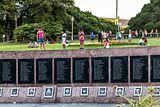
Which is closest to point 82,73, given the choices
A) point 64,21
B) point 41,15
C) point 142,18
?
point 41,15

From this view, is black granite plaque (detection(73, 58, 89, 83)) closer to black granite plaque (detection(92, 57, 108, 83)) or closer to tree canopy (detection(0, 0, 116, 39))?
black granite plaque (detection(92, 57, 108, 83))

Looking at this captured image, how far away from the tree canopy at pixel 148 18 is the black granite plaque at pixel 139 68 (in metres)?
53.4

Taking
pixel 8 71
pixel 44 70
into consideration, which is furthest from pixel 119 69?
pixel 8 71

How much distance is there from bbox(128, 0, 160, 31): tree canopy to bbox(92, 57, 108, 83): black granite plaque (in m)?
53.4

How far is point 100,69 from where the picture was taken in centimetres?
1778

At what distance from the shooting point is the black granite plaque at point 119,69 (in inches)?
691

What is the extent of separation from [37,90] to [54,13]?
41.6 meters

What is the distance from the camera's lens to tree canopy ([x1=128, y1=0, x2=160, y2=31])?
72.6m

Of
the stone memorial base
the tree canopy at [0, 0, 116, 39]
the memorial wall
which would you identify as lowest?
the stone memorial base

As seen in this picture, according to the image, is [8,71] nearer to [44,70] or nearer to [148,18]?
[44,70]

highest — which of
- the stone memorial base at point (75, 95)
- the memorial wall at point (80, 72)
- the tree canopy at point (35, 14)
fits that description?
the tree canopy at point (35, 14)

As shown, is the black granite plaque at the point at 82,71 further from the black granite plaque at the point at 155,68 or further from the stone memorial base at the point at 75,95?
the black granite plaque at the point at 155,68

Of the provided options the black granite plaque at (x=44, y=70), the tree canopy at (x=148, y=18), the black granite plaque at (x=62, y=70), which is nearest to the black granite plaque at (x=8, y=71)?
the black granite plaque at (x=44, y=70)

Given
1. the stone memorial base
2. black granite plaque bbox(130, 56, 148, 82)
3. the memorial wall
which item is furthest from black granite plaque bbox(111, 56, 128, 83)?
the stone memorial base
